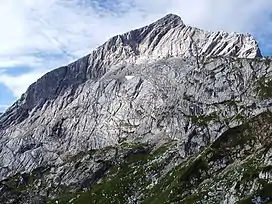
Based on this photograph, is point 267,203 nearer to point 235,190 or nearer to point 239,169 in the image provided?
point 235,190

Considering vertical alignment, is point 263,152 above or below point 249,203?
above

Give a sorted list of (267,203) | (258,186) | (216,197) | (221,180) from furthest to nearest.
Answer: (221,180) → (216,197) → (258,186) → (267,203)

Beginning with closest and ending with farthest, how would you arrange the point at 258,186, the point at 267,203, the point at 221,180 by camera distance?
the point at 267,203 → the point at 258,186 → the point at 221,180

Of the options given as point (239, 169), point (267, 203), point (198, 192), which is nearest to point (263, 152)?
point (239, 169)

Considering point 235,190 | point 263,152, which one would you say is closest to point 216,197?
point 235,190

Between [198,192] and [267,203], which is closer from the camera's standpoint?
[267,203]

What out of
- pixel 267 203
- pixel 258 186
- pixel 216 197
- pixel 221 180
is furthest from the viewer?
pixel 221 180

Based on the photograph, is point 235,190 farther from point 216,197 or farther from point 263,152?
point 263,152

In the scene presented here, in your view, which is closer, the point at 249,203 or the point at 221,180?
the point at 249,203

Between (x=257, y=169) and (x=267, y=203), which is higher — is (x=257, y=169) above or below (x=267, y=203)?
above
